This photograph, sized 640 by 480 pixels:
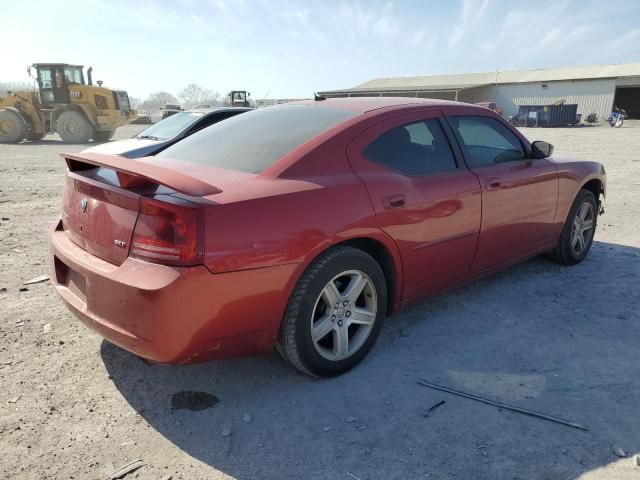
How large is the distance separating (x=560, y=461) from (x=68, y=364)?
2.74 m

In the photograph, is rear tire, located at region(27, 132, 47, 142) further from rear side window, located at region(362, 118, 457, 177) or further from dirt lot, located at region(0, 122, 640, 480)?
rear side window, located at region(362, 118, 457, 177)

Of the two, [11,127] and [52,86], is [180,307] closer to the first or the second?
[52,86]

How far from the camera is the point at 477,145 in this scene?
3779mm

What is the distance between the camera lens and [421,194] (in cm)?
312

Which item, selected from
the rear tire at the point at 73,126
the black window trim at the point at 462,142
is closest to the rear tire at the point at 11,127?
the rear tire at the point at 73,126

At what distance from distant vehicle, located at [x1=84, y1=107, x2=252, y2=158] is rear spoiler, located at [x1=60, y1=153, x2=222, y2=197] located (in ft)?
20.7

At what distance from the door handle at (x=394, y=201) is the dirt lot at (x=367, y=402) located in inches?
38.0

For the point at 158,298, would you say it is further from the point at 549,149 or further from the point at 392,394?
the point at 549,149

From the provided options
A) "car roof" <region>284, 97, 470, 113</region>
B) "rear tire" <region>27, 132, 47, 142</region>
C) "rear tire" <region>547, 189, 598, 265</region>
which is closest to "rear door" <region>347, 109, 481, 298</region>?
"car roof" <region>284, 97, 470, 113</region>

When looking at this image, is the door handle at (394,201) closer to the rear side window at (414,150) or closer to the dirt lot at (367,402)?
the rear side window at (414,150)

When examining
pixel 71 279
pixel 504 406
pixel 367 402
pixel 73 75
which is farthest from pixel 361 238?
pixel 73 75

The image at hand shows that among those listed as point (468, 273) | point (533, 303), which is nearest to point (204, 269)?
point (468, 273)

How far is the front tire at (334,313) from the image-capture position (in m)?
2.63

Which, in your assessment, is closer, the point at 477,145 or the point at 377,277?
the point at 377,277
